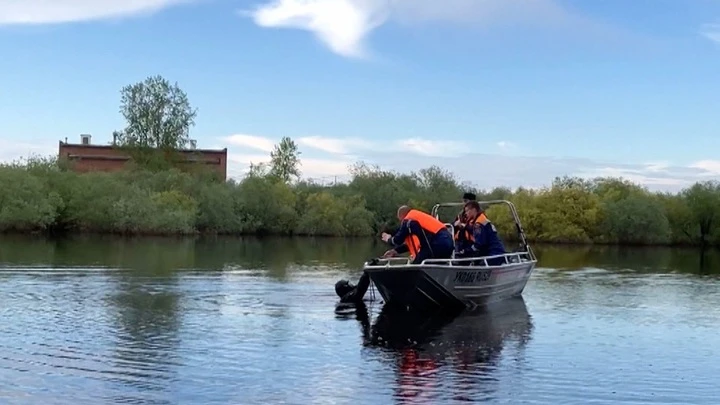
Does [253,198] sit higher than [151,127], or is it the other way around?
[151,127]

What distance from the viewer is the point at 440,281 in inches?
695

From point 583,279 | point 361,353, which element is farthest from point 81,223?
point 361,353

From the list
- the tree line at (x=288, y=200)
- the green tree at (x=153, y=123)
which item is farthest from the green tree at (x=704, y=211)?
the green tree at (x=153, y=123)

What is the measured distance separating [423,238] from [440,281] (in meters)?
0.97

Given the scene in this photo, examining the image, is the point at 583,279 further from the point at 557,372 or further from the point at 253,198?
the point at 253,198

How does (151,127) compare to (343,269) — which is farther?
(151,127)

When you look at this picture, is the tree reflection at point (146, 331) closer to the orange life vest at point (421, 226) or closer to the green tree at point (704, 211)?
the orange life vest at point (421, 226)

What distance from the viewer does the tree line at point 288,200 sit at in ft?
221

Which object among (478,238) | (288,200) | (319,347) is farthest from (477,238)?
(288,200)

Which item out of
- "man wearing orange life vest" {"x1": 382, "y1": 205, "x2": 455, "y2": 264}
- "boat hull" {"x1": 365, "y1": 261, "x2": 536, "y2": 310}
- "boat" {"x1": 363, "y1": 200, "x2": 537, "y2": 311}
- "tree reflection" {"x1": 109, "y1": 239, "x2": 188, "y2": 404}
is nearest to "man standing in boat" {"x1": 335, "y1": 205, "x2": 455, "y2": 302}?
"man wearing orange life vest" {"x1": 382, "y1": 205, "x2": 455, "y2": 264}

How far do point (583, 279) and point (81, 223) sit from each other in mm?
46827

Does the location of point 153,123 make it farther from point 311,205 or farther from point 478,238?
point 478,238

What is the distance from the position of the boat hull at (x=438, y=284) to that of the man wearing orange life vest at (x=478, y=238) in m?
0.52

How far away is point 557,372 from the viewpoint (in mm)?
12016
